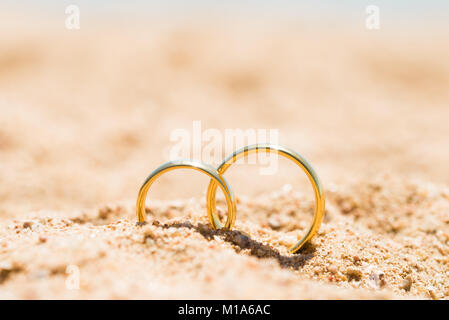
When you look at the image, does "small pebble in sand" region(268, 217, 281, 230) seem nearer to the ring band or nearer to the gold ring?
the gold ring

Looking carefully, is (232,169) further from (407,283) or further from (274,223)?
(407,283)

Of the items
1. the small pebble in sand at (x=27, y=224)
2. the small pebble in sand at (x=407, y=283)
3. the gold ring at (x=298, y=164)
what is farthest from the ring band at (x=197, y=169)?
the small pebble in sand at (x=407, y=283)

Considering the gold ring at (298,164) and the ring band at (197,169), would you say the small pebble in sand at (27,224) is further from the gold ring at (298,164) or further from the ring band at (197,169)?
the gold ring at (298,164)

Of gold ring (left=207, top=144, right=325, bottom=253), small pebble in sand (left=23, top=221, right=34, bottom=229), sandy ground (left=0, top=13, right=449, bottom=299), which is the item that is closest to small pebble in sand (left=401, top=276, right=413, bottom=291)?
sandy ground (left=0, top=13, right=449, bottom=299)

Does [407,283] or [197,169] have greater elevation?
[197,169]

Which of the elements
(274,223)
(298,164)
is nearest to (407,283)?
(298,164)

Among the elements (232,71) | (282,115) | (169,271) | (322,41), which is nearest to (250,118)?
(282,115)
